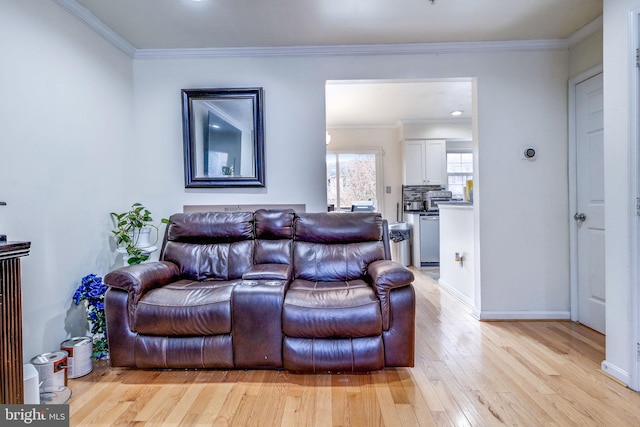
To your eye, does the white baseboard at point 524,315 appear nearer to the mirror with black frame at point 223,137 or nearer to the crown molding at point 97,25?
the mirror with black frame at point 223,137

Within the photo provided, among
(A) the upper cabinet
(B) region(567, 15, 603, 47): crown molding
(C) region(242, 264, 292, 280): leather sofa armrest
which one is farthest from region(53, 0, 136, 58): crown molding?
(A) the upper cabinet

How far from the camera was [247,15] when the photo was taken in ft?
8.21

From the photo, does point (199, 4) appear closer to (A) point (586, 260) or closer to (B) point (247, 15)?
(B) point (247, 15)

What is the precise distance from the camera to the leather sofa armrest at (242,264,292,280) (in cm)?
229

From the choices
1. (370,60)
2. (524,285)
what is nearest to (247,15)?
(370,60)

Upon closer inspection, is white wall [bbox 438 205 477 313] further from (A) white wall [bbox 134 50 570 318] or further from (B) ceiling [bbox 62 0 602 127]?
(B) ceiling [bbox 62 0 602 127]

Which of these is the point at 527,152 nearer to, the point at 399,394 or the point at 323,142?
the point at 323,142

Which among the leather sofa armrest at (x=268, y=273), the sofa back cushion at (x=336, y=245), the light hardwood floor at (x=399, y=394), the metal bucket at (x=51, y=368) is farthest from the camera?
the sofa back cushion at (x=336, y=245)

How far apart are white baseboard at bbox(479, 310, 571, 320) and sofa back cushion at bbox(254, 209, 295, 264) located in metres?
1.91

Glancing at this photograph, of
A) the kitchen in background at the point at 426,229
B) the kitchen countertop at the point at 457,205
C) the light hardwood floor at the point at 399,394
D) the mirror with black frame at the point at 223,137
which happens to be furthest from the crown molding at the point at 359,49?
the kitchen in background at the point at 426,229

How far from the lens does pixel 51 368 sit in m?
1.87

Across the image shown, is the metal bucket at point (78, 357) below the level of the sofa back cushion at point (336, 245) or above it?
below

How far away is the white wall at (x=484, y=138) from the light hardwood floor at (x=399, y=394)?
2.47ft

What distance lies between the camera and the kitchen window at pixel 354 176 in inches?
248
